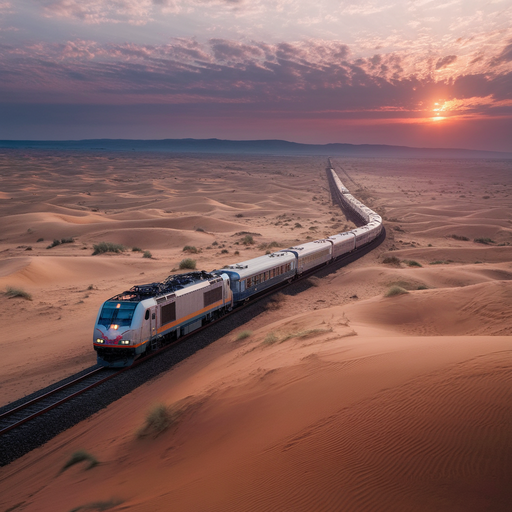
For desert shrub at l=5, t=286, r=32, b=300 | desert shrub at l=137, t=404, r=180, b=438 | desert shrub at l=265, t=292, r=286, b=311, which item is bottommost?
desert shrub at l=265, t=292, r=286, b=311

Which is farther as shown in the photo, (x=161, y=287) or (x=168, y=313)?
(x=161, y=287)

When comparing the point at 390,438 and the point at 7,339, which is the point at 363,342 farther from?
the point at 7,339

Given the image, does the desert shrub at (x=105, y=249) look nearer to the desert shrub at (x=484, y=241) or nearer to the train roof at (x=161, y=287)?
the train roof at (x=161, y=287)

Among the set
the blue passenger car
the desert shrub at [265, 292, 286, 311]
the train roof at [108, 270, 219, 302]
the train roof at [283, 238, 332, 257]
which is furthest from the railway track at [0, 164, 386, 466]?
the train roof at [283, 238, 332, 257]

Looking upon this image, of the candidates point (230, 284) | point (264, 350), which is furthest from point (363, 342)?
point (230, 284)

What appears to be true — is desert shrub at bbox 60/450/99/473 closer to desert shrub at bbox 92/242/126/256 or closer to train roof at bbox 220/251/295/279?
Result: train roof at bbox 220/251/295/279

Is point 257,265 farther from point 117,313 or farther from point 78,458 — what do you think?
point 78,458

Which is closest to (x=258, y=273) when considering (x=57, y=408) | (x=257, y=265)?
(x=257, y=265)
